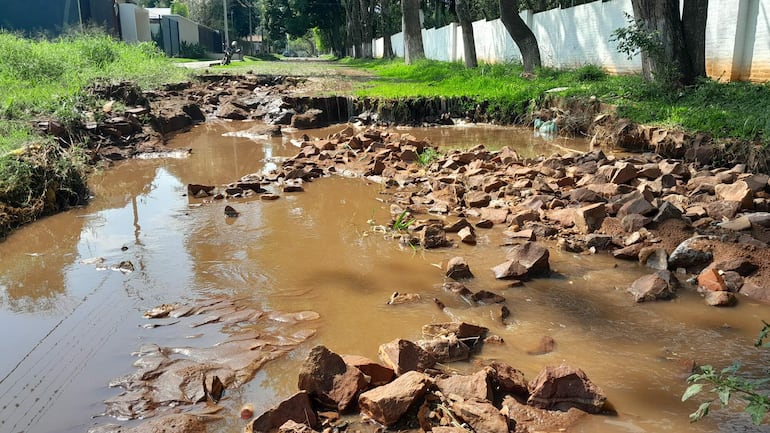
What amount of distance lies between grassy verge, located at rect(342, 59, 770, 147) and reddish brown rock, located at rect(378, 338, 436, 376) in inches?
209

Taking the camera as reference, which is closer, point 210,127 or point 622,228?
point 622,228

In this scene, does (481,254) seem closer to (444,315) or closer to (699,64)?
(444,315)

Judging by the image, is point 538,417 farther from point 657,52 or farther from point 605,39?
point 605,39

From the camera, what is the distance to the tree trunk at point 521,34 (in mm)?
14664

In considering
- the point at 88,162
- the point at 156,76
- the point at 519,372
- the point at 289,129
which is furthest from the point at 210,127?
the point at 519,372

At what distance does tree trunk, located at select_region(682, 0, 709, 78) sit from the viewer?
30.0 feet

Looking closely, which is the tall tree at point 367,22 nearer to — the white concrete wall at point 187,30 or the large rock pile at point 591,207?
the white concrete wall at point 187,30

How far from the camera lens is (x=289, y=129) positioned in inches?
497

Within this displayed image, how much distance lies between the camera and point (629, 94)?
9609 millimetres

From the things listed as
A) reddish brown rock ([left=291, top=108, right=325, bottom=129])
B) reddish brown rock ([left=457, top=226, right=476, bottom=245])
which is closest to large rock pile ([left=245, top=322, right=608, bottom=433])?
reddish brown rock ([left=457, top=226, right=476, bottom=245])

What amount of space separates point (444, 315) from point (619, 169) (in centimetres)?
332

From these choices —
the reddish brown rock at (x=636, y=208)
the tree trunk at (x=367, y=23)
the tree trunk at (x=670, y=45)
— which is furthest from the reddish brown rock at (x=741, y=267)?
the tree trunk at (x=367, y=23)

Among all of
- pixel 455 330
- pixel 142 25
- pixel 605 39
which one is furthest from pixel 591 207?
pixel 142 25

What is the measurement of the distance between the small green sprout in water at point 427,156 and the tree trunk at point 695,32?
453 cm
